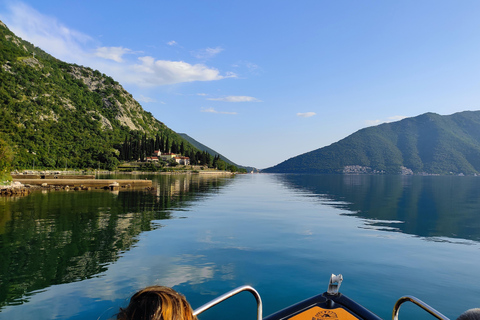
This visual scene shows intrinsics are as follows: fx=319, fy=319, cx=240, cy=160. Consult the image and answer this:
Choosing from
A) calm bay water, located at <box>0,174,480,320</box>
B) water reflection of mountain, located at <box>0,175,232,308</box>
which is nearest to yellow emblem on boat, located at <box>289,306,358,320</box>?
calm bay water, located at <box>0,174,480,320</box>

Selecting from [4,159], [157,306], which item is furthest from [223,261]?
[4,159]

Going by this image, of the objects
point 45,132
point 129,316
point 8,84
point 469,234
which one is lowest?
point 469,234

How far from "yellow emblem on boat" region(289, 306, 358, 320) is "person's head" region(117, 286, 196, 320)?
4.94 meters

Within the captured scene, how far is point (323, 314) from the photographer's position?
610cm

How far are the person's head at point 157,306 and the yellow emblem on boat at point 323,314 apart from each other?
494cm

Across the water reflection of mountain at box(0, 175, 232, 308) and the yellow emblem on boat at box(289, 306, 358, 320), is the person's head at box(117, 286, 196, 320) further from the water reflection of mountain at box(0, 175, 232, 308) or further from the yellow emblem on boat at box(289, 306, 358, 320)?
the water reflection of mountain at box(0, 175, 232, 308)

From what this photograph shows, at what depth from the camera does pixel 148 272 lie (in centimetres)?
1270

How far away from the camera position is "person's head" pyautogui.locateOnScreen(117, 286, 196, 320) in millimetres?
1687

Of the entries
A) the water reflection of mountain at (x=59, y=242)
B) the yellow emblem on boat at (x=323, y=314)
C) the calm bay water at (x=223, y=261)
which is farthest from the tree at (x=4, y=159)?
the yellow emblem on boat at (x=323, y=314)

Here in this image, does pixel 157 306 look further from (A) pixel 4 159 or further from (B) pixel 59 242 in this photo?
(A) pixel 4 159

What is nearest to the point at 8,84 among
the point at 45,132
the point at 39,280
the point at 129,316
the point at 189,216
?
the point at 45,132

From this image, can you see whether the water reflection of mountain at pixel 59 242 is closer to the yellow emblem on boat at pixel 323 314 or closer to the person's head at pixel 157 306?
the yellow emblem on boat at pixel 323 314

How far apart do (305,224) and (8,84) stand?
199 meters

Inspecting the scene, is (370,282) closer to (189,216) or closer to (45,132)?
(189,216)
